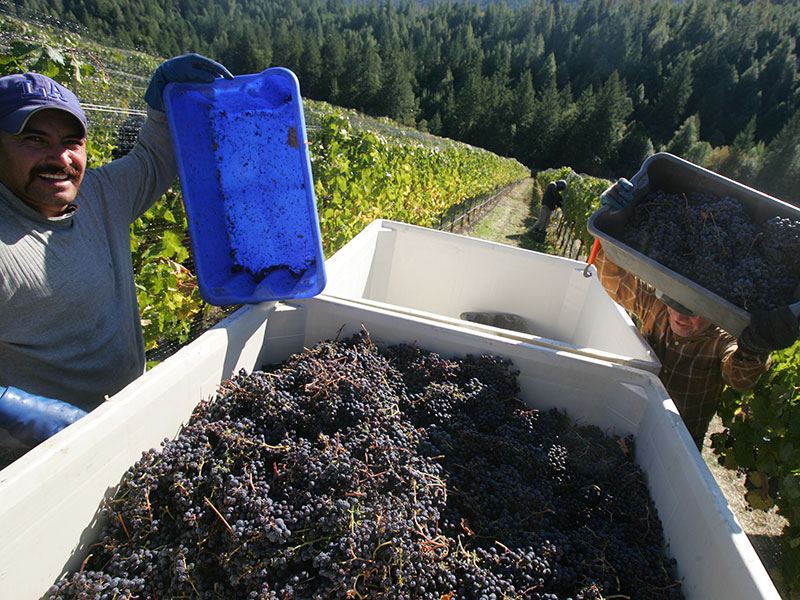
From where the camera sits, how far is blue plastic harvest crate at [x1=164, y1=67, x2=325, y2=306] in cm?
165

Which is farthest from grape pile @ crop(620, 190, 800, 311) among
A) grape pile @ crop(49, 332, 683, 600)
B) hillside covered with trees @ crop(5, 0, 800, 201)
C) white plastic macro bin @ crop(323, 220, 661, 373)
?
hillside covered with trees @ crop(5, 0, 800, 201)

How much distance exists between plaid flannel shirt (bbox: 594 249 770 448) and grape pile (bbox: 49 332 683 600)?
87cm

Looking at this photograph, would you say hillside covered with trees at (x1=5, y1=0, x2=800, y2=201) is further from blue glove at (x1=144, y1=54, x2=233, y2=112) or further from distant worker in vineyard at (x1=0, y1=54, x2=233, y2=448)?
distant worker in vineyard at (x1=0, y1=54, x2=233, y2=448)

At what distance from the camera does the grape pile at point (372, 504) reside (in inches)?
37.9

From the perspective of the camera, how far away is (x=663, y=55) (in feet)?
262

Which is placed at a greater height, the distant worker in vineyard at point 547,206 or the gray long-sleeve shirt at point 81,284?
the gray long-sleeve shirt at point 81,284

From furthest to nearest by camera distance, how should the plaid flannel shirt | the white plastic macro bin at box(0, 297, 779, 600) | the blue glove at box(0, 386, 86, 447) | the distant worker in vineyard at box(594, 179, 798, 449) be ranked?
the plaid flannel shirt, the distant worker in vineyard at box(594, 179, 798, 449), the blue glove at box(0, 386, 86, 447), the white plastic macro bin at box(0, 297, 779, 600)

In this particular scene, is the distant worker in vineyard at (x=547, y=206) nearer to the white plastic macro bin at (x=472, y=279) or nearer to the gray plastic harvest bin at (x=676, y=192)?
the white plastic macro bin at (x=472, y=279)

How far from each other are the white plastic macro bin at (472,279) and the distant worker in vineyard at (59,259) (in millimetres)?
1196

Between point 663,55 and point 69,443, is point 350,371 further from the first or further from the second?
point 663,55

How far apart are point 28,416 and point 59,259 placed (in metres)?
0.51

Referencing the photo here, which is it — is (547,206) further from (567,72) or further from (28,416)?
(567,72)

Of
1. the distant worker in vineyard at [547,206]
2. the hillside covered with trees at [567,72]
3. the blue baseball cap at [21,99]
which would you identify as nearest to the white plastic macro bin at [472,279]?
the blue baseball cap at [21,99]

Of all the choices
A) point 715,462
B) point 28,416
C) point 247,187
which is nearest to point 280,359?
point 247,187
